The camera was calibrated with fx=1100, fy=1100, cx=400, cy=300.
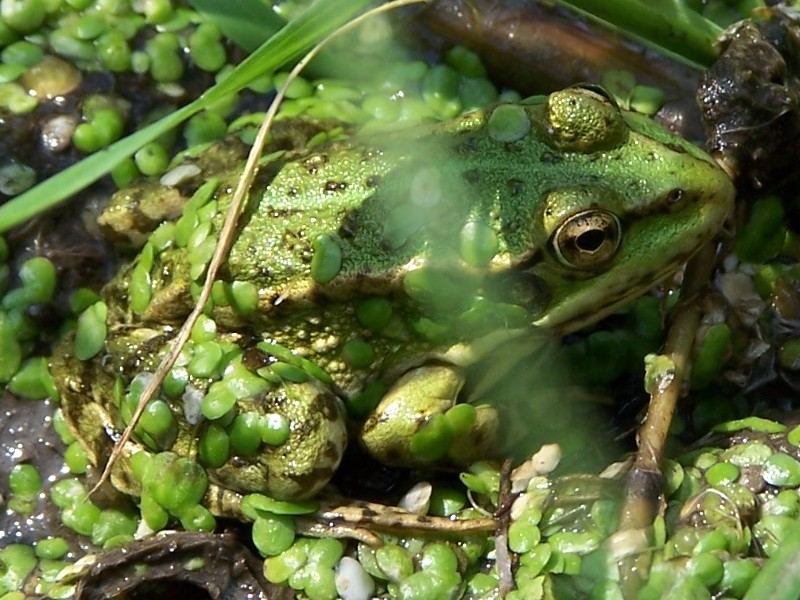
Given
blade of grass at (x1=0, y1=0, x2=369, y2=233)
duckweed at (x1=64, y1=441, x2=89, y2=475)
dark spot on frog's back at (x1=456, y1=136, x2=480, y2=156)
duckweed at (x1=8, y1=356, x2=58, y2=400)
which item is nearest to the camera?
blade of grass at (x1=0, y1=0, x2=369, y2=233)

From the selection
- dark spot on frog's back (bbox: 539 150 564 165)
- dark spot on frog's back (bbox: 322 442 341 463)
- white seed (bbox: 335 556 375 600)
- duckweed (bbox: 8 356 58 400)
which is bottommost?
white seed (bbox: 335 556 375 600)

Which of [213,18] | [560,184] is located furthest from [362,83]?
[560,184]

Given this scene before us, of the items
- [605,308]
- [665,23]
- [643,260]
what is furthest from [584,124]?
[665,23]

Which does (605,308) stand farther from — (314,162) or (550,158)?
(314,162)

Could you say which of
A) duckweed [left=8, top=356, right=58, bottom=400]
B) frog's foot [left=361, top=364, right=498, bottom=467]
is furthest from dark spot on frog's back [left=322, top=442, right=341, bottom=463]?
duckweed [left=8, top=356, right=58, bottom=400]

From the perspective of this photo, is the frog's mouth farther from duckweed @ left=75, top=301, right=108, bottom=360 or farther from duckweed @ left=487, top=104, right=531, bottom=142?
duckweed @ left=75, top=301, right=108, bottom=360

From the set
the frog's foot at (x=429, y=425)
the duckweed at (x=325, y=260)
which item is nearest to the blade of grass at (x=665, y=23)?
the duckweed at (x=325, y=260)

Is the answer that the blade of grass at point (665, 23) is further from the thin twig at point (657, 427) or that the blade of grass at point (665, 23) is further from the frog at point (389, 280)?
A: the thin twig at point (657, 427)
